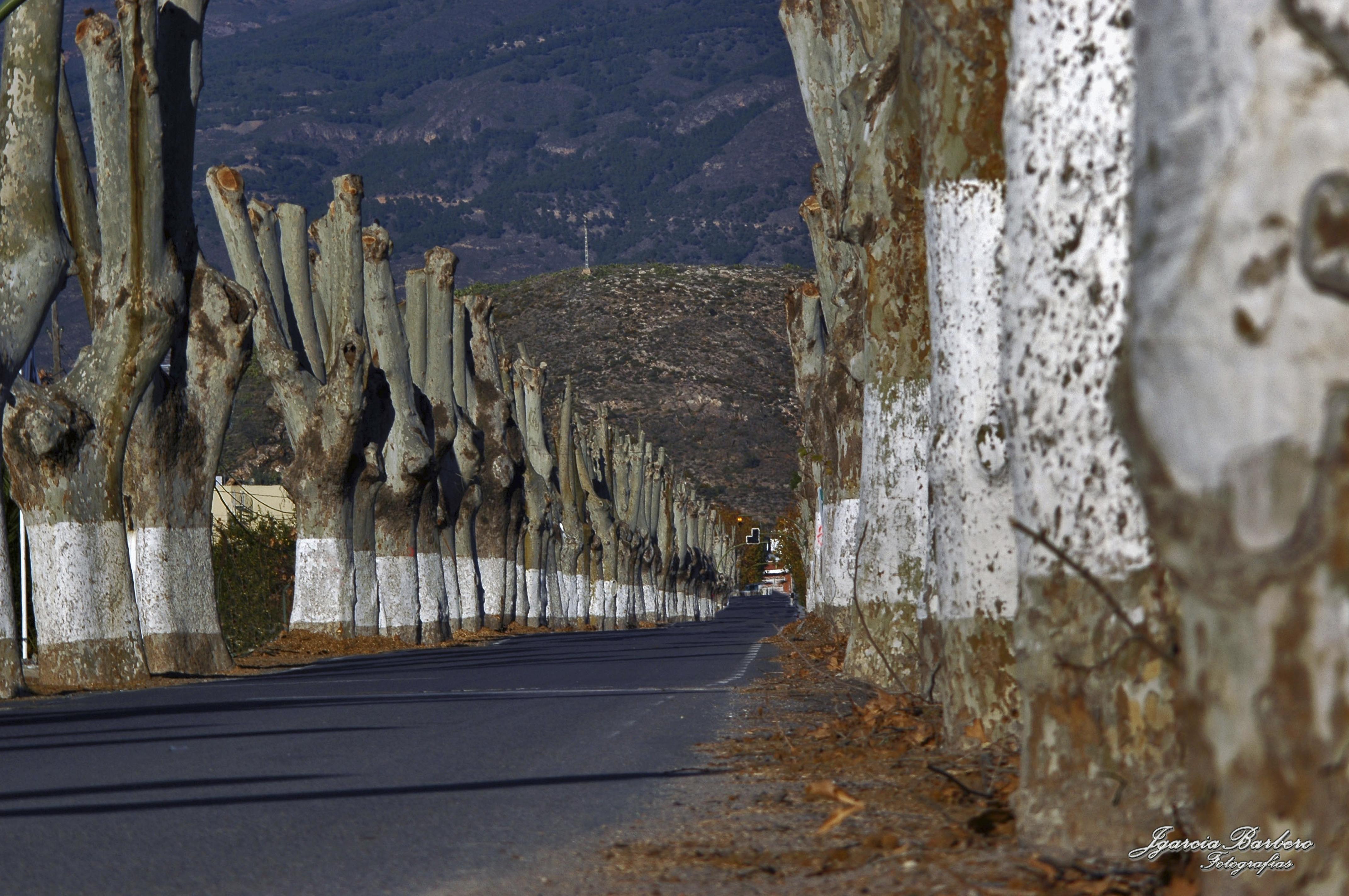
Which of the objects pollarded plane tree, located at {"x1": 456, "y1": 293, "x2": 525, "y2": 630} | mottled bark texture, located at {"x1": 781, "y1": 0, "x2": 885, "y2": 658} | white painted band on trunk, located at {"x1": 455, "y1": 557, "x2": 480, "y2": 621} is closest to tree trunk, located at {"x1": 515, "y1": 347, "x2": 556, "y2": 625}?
pollarded plane tree, located at {"x1": 456, "y1": 293, "x2": 525, "y2": 630}

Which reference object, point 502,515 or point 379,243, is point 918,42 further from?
point 502,515

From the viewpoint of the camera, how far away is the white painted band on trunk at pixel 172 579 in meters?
19.8

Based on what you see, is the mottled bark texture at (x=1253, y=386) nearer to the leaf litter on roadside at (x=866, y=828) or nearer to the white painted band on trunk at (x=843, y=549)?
the leaf litter on roadside at (x=866, y=828)

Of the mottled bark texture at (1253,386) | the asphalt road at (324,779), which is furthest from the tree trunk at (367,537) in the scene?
the mottled bark texture at (1253,386)

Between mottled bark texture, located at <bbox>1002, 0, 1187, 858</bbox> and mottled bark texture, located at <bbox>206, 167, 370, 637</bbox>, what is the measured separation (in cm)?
2311

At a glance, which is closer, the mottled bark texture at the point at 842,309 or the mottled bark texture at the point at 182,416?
the mottled bark texture at the point at 842,309

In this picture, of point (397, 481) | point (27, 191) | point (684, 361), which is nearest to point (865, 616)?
point (27, 191)

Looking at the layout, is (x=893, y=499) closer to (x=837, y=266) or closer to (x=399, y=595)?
(x=837, y=266)

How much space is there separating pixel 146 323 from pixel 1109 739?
1491 centimetres

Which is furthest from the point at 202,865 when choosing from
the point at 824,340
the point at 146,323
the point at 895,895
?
the point at 824,340

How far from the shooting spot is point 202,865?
600 cm

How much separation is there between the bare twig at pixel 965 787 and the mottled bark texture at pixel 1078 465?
0.76 metres

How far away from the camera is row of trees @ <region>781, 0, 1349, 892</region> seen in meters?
2.93
